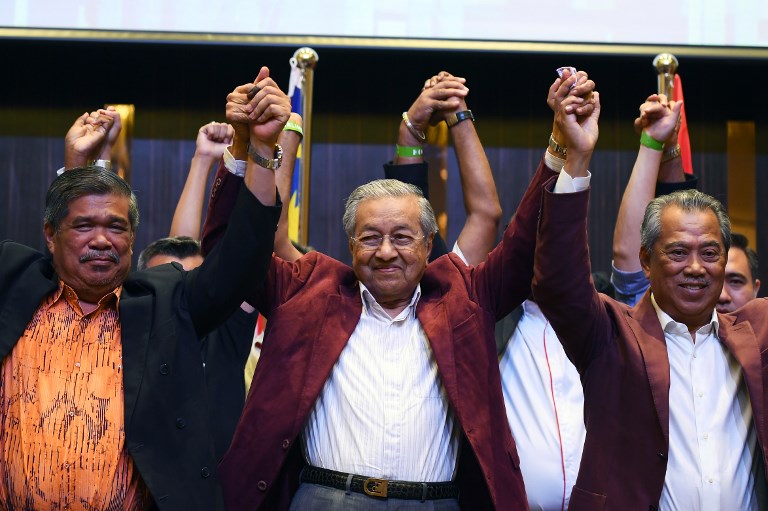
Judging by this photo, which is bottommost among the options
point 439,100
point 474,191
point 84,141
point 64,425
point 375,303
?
point 64,425

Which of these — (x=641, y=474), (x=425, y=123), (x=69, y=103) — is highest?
(x=69, y=103)

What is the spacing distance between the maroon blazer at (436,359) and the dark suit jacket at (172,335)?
0.45 ft

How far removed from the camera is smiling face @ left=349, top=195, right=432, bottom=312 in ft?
7.48

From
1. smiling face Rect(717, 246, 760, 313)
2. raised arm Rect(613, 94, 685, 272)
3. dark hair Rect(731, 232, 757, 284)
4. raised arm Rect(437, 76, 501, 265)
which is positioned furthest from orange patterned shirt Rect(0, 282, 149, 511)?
dark hair Rect(731, 232, 757, 284)

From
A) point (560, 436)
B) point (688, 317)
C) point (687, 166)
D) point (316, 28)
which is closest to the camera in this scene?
point (688, 317)

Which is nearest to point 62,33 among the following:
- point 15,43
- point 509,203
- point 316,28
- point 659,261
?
point 15,43

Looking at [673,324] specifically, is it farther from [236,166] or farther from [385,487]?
[236,166]

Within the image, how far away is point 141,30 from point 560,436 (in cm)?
255

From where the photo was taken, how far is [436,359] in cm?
218

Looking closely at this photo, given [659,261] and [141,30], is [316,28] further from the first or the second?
[659,261]

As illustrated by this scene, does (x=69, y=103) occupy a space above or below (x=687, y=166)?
above

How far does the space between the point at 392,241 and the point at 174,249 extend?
1.06m

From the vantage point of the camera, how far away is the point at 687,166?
3787mm

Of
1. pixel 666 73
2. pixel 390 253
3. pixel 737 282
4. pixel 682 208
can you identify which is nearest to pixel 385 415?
pixel 390 253
